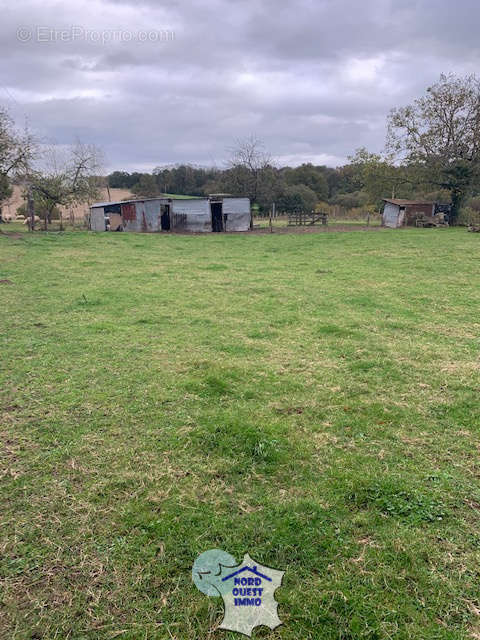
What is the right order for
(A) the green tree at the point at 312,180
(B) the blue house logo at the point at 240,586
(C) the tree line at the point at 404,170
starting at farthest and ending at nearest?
(A) the green tree at the point at 312,180, (C) the tree line at the point at 404,170, (B) the blue house logo at the point at 240,586

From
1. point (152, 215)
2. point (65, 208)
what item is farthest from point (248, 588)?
point (65, 208)

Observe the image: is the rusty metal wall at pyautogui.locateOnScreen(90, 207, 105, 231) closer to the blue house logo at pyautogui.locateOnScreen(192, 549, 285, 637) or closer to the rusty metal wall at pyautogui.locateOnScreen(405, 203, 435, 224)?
the rusty metal wall at pyautogui.locateOnScreen(405, 203, 435, 224)

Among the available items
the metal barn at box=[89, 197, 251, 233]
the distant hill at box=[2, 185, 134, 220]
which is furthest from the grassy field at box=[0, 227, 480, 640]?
the distant hill at box=[2, 185, 134, 220]

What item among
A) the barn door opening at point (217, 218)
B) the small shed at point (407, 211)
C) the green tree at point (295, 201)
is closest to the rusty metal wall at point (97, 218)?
the barn door opening at point (217, 218)

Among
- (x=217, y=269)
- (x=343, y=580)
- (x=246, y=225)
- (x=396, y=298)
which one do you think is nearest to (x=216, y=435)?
(x=343, y=580)

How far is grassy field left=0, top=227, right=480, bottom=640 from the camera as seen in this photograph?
2047 mm

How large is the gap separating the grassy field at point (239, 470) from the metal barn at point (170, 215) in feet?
78.6

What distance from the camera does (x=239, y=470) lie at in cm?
309

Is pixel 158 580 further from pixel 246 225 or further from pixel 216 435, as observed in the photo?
pixel 246 225

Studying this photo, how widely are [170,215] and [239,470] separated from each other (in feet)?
94.6

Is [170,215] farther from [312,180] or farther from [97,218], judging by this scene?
[312,180]

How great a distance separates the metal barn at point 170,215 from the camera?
29.8 meters

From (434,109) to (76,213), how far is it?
3691 centimetres

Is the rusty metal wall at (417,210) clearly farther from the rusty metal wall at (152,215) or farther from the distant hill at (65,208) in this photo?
the distant hill at (65,208)
